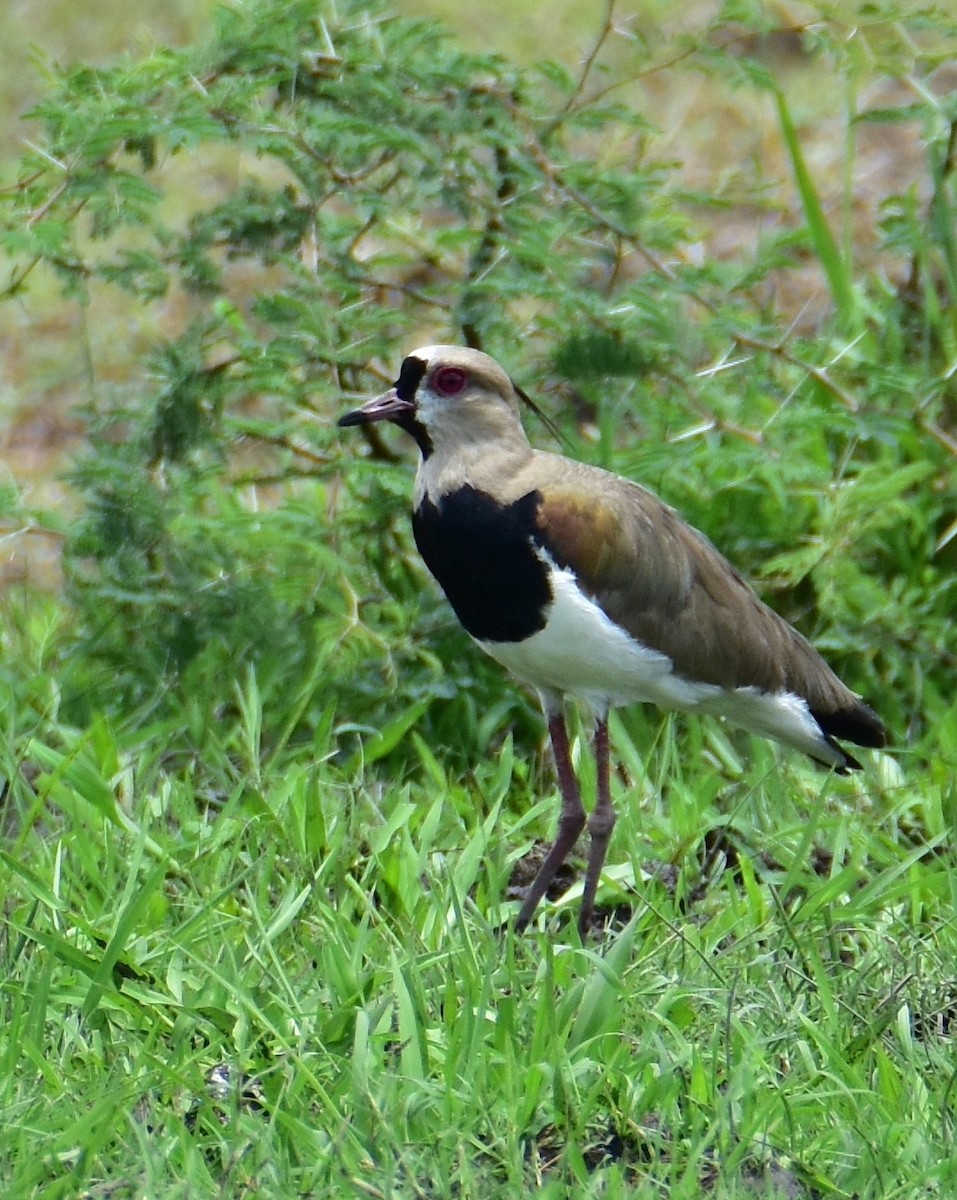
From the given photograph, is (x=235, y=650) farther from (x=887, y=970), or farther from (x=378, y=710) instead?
(x=887, y=970)

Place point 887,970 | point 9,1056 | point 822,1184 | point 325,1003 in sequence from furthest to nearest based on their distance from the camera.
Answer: point 887,970 → point 325,1003 → point 9,1056 → point 822,1184

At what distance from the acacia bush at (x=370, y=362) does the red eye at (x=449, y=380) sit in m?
0.53

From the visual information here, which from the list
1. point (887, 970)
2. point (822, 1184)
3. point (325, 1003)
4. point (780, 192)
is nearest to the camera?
point (822, 1184)

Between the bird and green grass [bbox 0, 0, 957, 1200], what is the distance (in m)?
0.23

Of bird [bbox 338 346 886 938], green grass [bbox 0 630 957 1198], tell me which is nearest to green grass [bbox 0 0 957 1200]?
green grass [bbox 0 630 957 1198]

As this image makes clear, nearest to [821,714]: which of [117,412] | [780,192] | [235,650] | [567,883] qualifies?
[567,883]

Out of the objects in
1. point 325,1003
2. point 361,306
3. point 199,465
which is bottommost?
point 325,1003

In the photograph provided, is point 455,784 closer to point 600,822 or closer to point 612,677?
point 600,822

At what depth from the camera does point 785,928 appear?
334 cm

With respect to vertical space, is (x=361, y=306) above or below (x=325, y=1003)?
above

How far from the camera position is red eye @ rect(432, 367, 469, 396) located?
3785 mm

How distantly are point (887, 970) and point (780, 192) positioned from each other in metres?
4.64

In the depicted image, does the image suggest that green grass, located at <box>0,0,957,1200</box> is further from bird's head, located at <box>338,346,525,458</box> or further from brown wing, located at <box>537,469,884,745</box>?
bird's head, located at <box>338,346,525,458</box>

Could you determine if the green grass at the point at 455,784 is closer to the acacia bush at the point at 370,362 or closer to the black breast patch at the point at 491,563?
the acacia bush at the point at 370,362
